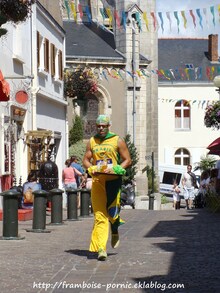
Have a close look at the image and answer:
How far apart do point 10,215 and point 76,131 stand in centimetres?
3161

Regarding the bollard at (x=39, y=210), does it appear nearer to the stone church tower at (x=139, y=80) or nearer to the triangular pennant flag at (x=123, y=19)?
the triangular pennant flag at (x=123, y=19)

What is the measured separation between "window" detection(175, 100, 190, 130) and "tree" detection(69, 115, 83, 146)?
2285 cm

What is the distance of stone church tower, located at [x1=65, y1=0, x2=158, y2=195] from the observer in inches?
1975

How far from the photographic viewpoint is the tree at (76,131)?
45.8m

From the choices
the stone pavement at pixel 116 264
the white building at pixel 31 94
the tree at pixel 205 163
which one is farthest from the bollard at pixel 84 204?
the tree at pixel 205 163

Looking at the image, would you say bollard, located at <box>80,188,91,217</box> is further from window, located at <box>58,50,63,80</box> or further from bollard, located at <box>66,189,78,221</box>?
window, located at <box>58,50,63,80</box>

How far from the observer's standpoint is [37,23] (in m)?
28.8

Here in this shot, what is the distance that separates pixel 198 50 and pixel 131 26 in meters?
23.1

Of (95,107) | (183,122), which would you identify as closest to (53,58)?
(95,107)

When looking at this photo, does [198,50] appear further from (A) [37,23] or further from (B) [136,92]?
(A) [37,23]

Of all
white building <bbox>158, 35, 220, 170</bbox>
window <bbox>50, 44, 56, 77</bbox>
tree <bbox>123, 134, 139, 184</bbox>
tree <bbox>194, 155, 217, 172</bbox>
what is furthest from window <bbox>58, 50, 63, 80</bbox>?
white building <bbox>158, 35, 220, 170</bbox>

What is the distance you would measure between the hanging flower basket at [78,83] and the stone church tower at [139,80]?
51.1 ft

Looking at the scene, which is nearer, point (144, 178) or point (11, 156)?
point (11, 156)

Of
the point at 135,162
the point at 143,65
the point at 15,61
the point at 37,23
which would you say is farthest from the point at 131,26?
the point at 15,61
